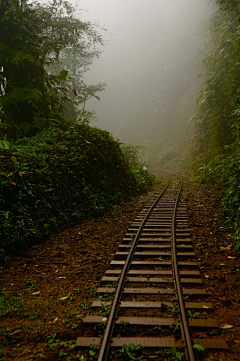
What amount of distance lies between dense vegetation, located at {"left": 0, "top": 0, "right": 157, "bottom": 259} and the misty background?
1663 centimetres

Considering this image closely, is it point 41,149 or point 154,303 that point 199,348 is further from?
point 41,149

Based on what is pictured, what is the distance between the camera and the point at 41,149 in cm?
774

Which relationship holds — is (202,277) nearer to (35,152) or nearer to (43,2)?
(35,152)

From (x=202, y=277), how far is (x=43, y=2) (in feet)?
41.8

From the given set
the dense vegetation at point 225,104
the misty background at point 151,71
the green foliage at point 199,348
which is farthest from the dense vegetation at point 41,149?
the misty background at point 151,71

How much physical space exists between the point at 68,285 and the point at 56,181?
3607 millimetres

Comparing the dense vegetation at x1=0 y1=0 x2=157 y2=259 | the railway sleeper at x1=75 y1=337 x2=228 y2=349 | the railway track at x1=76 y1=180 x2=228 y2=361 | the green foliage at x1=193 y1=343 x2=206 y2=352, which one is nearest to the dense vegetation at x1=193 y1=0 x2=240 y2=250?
the dense vegetation at x1=0 y1=0 x2=157 y2=259

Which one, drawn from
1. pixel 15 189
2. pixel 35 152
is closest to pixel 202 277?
pixel 15 189

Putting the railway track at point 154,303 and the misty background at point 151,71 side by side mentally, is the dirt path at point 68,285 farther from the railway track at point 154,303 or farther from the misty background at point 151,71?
the misty background at point 151,71

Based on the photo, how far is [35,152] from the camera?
7504 mm

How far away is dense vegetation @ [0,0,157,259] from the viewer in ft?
19.5

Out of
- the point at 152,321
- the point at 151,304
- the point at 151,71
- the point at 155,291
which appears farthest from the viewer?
the point at 151,71

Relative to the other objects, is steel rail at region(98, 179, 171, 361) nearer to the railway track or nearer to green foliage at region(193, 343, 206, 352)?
the railway track

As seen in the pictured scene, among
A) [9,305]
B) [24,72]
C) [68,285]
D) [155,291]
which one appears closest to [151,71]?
[24,72]
